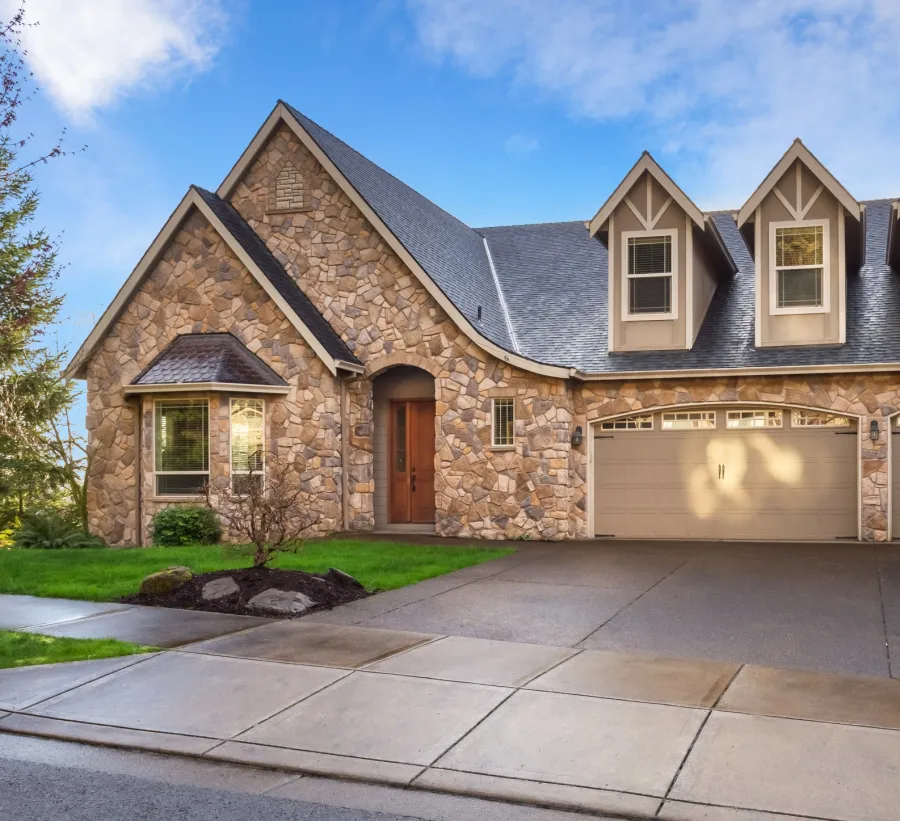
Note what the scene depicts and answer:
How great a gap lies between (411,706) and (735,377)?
1129 centimetres

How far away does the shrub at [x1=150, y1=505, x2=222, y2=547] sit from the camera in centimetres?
1614

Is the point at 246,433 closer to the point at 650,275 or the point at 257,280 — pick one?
the point at 257,280

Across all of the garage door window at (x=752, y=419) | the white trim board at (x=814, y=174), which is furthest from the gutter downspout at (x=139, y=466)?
the white trim board at (x=814, y=174)

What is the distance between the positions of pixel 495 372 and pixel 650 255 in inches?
134

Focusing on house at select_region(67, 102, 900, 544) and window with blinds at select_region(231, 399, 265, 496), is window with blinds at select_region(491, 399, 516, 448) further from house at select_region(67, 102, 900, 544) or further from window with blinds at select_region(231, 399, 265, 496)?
window with blinds at select_region(231, 399, 265, 496)

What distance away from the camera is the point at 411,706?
6551 millimetres

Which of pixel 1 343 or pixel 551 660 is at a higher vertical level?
pixel 1 343

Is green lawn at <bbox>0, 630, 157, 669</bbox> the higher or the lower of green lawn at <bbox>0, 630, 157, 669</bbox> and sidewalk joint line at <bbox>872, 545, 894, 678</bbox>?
the higher

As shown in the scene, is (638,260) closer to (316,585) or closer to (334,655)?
(316,585)

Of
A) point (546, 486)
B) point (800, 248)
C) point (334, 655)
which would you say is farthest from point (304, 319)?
point (334, 655)

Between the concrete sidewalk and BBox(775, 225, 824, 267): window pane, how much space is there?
10702mm

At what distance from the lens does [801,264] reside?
16672 millimetres

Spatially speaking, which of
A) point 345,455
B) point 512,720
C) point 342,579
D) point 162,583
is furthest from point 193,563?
point 512,720

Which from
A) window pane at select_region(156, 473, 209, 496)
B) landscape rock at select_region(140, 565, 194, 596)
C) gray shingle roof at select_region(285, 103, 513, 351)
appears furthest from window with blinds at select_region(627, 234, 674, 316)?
landscape rock at select_region(140, 565, 194, 596)
